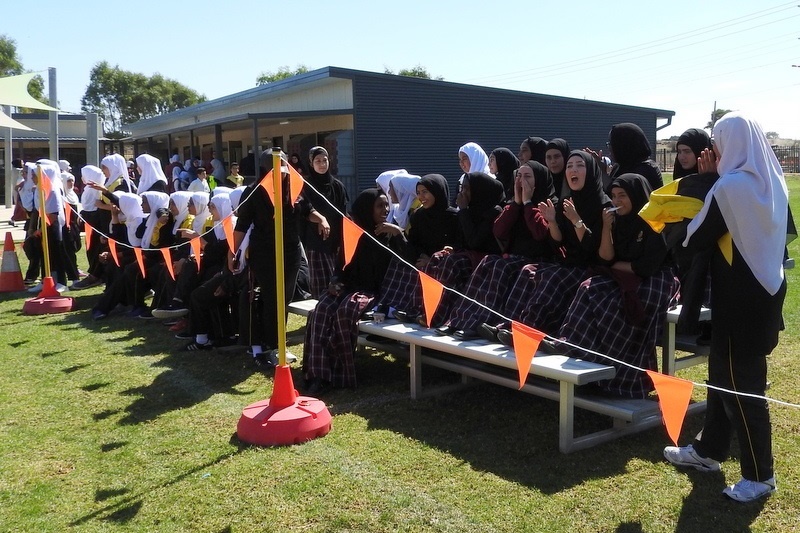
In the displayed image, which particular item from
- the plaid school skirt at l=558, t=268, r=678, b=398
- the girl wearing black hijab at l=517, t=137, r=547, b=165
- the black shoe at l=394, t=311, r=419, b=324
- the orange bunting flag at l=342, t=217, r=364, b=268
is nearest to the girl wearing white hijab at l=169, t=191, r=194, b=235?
the orange bunting flag at l=342, t=217, r=364, b=268

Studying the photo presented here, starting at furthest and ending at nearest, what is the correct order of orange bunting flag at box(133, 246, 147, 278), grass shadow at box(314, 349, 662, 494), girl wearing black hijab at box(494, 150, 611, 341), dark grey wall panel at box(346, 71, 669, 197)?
dark grey wall panel at box(346, 71, 669, 197)
orange bunting flag at box(133, 246, 147, 278)
girl wearing black hijab at box(494, 150, 611, 341)
grass shadow at box(314, 349, 662, 494)

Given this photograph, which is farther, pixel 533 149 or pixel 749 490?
pixel 533 149

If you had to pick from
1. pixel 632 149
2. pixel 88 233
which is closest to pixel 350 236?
pixel 632 149

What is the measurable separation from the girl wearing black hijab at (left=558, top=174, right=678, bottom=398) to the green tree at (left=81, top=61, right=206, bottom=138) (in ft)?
232

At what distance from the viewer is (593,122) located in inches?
985

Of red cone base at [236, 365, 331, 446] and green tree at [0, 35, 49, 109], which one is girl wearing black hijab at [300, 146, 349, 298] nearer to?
red cone base at [236, 365, 331, 446]

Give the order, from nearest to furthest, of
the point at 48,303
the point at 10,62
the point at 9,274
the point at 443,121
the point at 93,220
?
the point at 48,303 < the point at 9,274 < the point at 93,220 < the point at 443,121 < the point at 10,62

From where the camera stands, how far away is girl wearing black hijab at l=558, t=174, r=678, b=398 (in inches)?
181

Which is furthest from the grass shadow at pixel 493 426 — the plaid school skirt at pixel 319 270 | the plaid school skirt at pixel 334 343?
the plaid school skirt at pixel 319 270

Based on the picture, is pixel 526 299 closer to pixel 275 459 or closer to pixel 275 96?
pixel 275 459

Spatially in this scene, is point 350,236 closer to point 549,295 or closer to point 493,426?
point 549,295

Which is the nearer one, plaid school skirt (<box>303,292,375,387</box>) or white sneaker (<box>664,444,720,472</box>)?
white sneaker (<box>664,444,720,472</box>)

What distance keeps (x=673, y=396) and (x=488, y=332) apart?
1.58 meters

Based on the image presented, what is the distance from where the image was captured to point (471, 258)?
596cm
